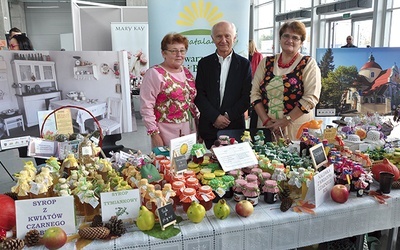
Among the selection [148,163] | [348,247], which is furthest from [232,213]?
[348,247]

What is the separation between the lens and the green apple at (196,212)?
3.65 ft

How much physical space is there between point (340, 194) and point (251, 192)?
1.16 ft

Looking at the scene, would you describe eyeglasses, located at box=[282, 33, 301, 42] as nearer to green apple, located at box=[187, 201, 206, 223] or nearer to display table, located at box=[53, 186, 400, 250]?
display table, located at box=[53, 186, 400, 250]

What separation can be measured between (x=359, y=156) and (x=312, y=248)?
0.49 meters

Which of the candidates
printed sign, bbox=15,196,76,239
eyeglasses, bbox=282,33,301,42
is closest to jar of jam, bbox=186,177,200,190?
printed sign, bbox=15,196,76,239

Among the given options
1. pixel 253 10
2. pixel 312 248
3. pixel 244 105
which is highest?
pixel 253 10

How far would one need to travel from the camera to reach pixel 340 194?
4.20 ft

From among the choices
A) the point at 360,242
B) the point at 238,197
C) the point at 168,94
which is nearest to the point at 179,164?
the point at 238,197

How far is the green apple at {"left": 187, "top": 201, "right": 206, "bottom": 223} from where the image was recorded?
1.11m

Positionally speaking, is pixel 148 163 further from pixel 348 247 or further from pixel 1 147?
pixel 1 147

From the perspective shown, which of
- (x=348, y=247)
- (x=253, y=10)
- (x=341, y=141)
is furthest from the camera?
(x=253, y=10)

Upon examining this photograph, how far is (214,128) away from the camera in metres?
2.26

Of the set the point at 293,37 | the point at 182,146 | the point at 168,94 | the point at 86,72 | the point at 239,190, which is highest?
the point at 293,37

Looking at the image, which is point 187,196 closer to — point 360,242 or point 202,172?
point 202,172
